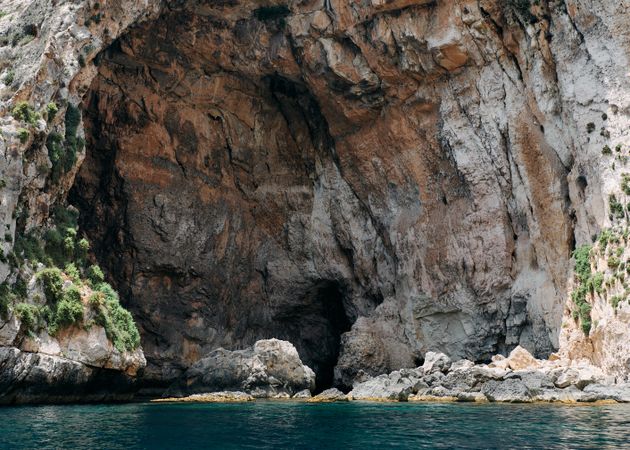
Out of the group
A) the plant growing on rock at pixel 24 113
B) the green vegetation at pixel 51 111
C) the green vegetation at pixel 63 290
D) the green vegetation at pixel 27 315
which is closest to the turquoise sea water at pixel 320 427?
the green vegetation at pixel 27 315

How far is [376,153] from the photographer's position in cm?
3953

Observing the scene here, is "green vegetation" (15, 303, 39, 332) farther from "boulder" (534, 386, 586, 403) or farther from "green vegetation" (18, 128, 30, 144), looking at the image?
"boulder" (534, 386, 586, 403)

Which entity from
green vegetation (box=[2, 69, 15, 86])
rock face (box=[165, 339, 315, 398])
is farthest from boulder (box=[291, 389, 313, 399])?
green vegetation (box=[2, 69, 15, 86])

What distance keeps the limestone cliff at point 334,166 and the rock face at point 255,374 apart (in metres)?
3.75

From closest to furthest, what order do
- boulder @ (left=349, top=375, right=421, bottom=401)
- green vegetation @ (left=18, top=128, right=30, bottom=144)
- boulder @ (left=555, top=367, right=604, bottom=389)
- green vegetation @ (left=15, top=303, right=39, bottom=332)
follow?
1. green vegetation @ (left=15, top=303, right=39, bottom=332)
2. boulder @ (left=555, top=367, right=604, bottom=389)
3. green vegetation @ (left=18, top=128, right=30, bottom=144)
4. boulder @ (left=349, top=375, right=421, bottom=401)

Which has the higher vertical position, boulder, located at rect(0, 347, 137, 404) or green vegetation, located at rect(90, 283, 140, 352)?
green vegetation, located at rect(90, 283, 140, 352)

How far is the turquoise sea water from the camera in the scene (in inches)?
611

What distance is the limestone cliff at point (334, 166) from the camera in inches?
1185

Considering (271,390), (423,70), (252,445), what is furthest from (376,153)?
(252,445)

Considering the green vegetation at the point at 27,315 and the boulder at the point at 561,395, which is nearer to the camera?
the green vegetation at the point at 27,315

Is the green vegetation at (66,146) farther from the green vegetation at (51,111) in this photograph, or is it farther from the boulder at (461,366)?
the boulder at (461,366)

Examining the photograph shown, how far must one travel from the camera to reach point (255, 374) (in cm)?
3438

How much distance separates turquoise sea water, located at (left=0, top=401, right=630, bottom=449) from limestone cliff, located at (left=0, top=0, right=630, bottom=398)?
7173mm

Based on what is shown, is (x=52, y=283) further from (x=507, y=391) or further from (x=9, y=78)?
(x=507, y=391)
